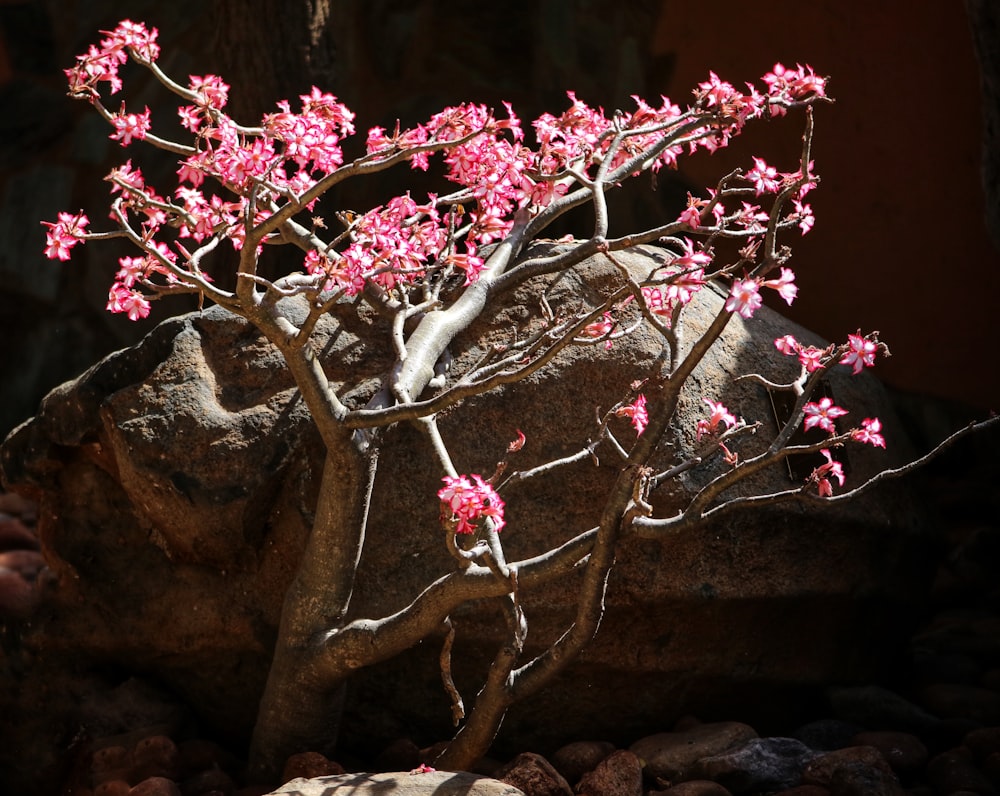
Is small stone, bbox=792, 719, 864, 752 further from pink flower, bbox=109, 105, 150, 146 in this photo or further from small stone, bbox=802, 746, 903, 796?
pink flower, bbox=109, 105, 150, 146

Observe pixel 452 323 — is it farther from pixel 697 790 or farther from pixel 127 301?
pixel 697 790

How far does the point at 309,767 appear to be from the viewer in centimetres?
258

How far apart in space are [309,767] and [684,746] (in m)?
0.88

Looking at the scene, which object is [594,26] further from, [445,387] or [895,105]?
[445,387]

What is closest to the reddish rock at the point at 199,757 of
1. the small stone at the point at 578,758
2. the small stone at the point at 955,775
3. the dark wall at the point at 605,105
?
the small stone at the point at 578,758

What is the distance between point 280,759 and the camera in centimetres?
271

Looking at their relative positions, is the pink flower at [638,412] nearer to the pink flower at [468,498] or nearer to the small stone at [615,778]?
the pink flower at [468,498]

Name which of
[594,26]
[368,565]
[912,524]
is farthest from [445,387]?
[594,26]

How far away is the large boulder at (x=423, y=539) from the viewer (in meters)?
2.79

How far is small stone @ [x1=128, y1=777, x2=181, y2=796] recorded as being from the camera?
262 centimetres

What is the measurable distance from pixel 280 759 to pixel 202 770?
315 mm

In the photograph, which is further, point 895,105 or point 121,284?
point 895,105

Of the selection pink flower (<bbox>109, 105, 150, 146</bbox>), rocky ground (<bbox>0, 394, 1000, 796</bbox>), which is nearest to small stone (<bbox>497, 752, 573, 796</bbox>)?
rocky ground (<bbox>0, 394, 1000, 796</bbox>)

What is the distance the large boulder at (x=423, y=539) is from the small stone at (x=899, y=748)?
25 cm
